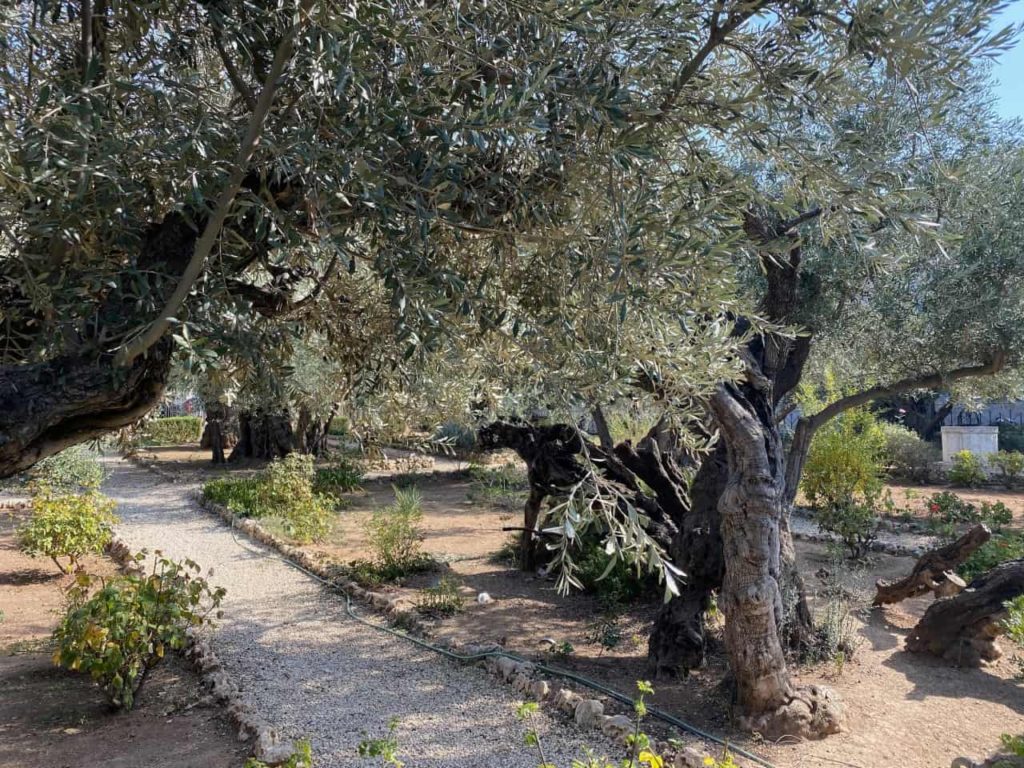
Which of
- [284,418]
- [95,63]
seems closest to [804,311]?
[95,63]

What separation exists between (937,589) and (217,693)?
21.6 feet

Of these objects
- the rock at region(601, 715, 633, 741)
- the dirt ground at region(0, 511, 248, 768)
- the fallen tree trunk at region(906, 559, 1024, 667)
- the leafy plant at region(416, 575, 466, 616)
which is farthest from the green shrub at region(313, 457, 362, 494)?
the fallen tree trunk at region(906, 559, 1024, 667)

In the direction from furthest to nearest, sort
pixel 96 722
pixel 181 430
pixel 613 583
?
pixel 181 430 < pixel 613 583 < pixel 96 722

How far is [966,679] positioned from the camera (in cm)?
612

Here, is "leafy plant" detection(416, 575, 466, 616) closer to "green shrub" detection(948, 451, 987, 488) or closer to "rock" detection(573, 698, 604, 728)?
"rock" detection(573, 698, 604, 728)

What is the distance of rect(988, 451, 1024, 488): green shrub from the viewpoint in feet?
60.9

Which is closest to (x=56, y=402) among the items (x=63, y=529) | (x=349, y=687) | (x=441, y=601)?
(x=349, y=687)

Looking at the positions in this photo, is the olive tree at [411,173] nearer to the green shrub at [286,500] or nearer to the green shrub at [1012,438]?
the green shrub at [286,500]

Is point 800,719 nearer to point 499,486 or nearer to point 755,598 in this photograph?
point 755,598

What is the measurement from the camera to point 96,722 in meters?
5.25

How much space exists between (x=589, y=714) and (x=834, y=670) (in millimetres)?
2246

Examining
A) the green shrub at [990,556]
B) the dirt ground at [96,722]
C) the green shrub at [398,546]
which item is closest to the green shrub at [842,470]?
the green shrub at [990,556]

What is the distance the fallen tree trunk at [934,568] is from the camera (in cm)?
724

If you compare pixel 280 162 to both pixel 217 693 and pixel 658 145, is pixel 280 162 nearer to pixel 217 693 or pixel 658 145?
pixel 658 145
